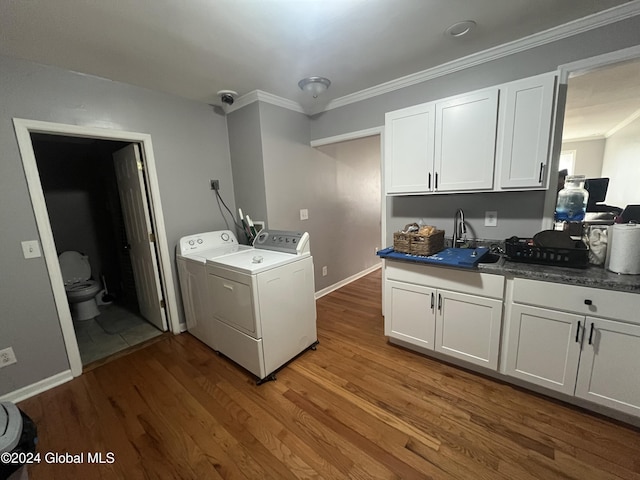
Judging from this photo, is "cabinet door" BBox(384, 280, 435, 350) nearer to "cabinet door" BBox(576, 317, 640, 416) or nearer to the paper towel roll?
"cabinet door" BBox(576, 317, 640, 416)

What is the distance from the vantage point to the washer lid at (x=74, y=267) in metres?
3.14

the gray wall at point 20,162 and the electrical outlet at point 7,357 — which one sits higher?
the gray wall at point 20,162

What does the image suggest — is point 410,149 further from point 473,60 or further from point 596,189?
point 596,189

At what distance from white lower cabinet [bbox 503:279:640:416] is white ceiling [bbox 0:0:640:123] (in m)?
1.71

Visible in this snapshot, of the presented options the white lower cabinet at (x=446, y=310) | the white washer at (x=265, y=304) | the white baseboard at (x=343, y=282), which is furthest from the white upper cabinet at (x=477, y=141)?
the white baseboard at (x=343, y=282)

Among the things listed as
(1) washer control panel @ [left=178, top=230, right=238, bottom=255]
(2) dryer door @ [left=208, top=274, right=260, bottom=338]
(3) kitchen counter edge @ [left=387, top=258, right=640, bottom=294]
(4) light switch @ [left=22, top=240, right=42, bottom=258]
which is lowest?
(2) dryer door @ [left=208, top=274, right=260, bottom=338]

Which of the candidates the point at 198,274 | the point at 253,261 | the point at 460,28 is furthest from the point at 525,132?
→ the point at 198,274

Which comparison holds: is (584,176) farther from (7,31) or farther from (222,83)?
(7,31)

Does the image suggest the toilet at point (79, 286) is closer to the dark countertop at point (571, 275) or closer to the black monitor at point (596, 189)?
the dark countertop at point (571, 275)

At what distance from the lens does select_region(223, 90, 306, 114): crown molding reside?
8.43ft

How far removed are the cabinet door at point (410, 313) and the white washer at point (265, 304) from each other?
703mm

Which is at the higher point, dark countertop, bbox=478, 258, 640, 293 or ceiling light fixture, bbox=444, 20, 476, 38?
ceiling light fixture, bbox=444, 20, 476, 38

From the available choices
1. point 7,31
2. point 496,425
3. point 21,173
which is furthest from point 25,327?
point 496,425

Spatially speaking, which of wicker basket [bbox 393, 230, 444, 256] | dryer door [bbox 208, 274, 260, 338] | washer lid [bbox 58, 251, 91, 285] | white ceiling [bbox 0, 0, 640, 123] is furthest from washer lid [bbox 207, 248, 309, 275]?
washer lid [bbox 58, 251, 91, 285]
